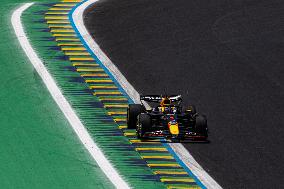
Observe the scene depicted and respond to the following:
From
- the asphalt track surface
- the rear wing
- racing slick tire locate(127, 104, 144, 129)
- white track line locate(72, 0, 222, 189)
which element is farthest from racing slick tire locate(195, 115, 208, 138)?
racing slick tire locate(127, 104, 144, 129)

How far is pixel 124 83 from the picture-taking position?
1531 inches

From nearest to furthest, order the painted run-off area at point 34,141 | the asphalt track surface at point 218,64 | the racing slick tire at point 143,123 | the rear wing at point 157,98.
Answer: the painted run-off area at point 34,141
the asphalt track surface at point 218,64
the racing slick tire at point 143,123
the rear wing at point 157,98

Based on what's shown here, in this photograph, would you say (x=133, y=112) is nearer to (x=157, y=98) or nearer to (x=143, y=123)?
(x=157, y=98)

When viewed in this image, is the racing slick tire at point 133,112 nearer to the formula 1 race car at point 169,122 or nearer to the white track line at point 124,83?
the formula 1 race car at point 169,122

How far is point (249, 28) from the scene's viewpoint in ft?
153

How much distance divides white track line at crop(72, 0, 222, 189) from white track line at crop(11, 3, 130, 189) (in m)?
2.31

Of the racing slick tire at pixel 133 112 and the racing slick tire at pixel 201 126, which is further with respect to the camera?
the racing slick tire at pixel 133 112

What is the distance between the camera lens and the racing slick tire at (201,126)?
105 feet

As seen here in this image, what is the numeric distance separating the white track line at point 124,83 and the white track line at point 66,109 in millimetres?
2308

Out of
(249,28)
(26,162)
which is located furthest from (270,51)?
(26,162)

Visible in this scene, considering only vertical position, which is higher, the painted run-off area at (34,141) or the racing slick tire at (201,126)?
the racing slick tire at (201,126)

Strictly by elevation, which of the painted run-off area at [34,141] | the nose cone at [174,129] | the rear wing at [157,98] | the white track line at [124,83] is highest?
the rear wing at [157,98]

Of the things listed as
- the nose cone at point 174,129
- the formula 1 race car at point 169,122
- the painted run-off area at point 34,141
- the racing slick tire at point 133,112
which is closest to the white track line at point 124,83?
the formula 1 race car at point 169,122

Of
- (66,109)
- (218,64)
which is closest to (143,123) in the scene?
(66,109)
